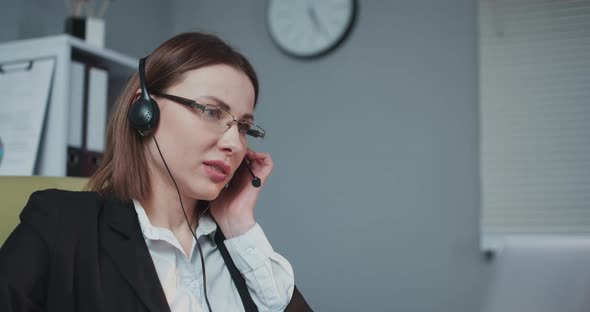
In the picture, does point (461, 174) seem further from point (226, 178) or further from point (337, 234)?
point (226, 178)

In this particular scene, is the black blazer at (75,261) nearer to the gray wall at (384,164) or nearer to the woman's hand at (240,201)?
the woman's hand at (240,201)

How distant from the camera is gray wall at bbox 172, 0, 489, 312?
2.43m

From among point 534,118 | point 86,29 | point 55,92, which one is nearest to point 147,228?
point 55,92

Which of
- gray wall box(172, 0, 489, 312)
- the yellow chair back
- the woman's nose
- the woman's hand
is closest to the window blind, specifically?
gray wall box(172, 0, 489, 312)

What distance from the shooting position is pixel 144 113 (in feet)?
3.61

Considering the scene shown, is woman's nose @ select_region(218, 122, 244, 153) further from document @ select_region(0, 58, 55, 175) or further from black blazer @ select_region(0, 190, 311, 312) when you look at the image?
document @ select_region(0, 58, 55, 175)

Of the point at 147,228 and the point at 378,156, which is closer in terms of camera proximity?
the point at 147,228

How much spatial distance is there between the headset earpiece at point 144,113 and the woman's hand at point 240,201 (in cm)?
28

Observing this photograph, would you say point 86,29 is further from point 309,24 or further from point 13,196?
point 13,196

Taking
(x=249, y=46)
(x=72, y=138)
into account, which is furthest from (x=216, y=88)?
(x=249, y=46)

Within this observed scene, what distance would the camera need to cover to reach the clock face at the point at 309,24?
2.68 metres

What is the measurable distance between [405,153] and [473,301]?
2.14 ft

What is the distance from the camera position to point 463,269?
2.38 m

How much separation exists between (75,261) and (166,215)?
24 centimetres
